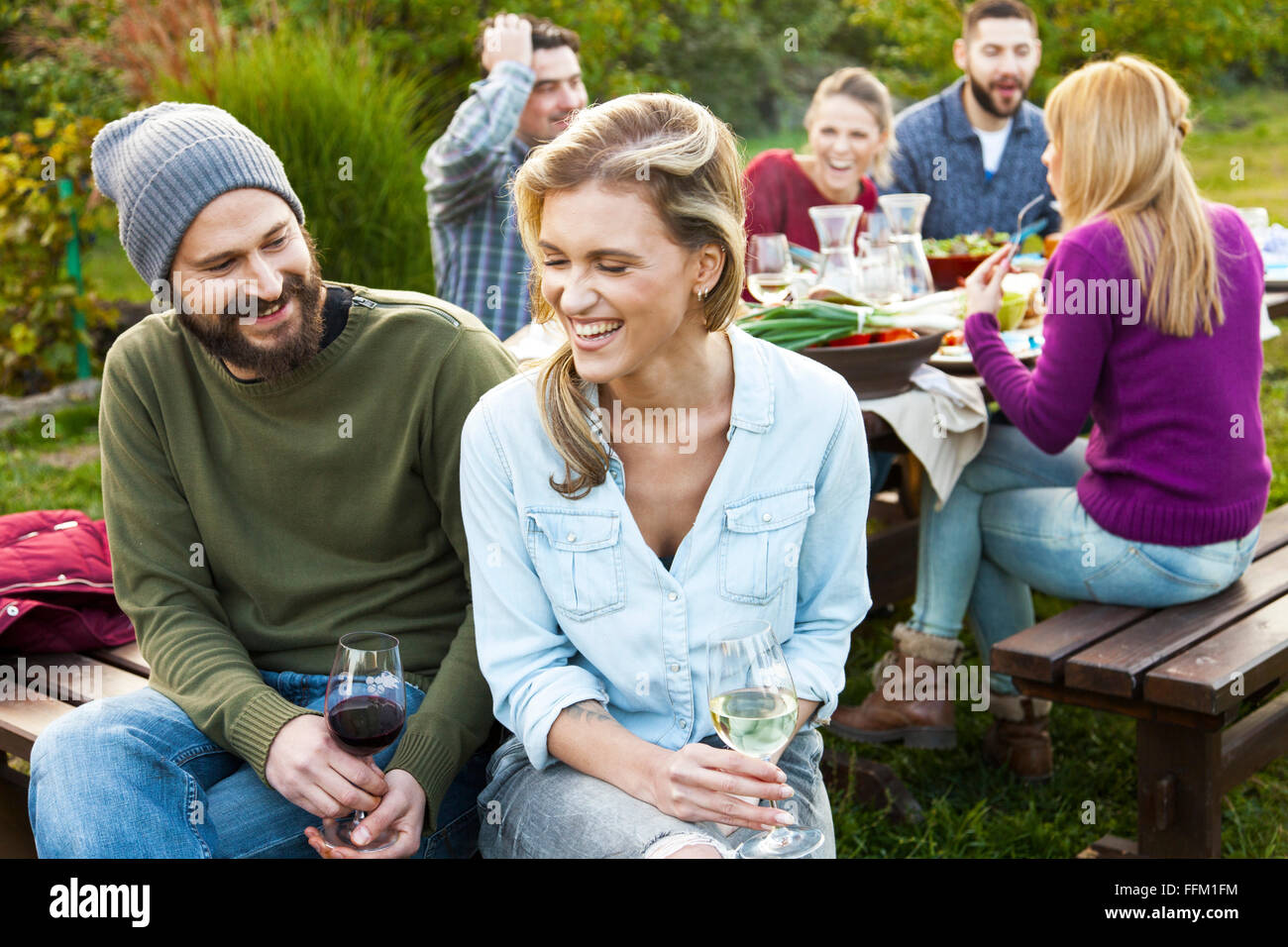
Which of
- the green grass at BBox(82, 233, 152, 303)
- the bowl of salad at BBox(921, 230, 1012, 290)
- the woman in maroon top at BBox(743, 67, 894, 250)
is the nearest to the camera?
the bowl of salad at BBox(921, 230, 1012, 290)

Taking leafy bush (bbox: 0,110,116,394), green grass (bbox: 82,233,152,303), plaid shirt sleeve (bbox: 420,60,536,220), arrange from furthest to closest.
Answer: green grass (bbox: 82,233,152,303), leafy bush (bbox: 0,110,116,394), plaid shirt sleeve (bbox: 420,60,536,220)

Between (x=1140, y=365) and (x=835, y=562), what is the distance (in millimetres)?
1280

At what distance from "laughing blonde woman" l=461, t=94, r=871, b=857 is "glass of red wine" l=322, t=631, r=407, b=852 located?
0.71 feet

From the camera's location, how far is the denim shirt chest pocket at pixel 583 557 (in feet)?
7.52

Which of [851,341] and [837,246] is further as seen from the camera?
[837,246]

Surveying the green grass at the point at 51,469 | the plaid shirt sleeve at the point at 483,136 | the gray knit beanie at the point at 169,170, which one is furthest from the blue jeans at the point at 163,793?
the green grass at the point at 51,469

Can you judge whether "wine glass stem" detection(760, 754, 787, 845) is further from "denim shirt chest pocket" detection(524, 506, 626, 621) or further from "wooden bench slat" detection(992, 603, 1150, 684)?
"wooden bench slat" detection(992, 603, 1150, 684)

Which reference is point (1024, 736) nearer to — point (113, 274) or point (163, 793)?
point (163, 793)

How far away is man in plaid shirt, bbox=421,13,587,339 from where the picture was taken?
4.59 m

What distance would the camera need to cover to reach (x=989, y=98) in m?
6.04

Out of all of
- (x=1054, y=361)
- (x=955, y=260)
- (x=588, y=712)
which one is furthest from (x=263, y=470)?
(x=955, y=260)

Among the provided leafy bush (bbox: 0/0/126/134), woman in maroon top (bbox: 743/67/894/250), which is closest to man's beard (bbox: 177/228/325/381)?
woman in maroon top (bbox: 743/67/894/250)

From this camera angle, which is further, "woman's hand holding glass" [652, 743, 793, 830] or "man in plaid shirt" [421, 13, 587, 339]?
"man in plaid shirt" [421, 13, 587, 339]
